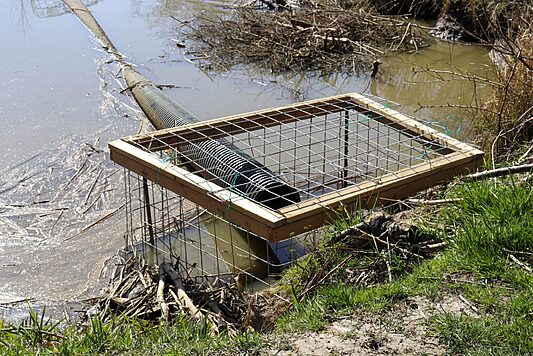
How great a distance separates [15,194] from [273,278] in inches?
117

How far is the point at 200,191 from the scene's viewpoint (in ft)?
13.9

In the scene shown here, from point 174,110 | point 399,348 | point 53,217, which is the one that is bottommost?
point 53,217

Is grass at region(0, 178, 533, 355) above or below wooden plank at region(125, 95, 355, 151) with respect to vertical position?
below

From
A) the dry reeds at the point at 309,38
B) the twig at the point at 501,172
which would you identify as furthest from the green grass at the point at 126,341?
the dry reeds at the point at 309,38

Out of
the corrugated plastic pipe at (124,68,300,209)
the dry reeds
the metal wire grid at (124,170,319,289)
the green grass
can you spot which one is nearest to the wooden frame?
the corrugated plastic pipe at (124,68,300,209)

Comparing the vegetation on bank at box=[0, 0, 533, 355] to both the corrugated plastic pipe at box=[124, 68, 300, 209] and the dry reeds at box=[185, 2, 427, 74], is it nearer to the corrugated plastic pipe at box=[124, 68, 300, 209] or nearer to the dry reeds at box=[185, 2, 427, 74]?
the corrugated plastic pipe at box=[124, 68, 300, 209]

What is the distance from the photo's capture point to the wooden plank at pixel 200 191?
12.9 feet

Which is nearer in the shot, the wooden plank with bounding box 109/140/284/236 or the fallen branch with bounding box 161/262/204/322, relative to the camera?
the wooden plank with bounding box 109/140/284/236

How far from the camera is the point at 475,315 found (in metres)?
3.27

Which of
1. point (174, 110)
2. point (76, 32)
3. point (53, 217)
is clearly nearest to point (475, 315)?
point (53, 217)

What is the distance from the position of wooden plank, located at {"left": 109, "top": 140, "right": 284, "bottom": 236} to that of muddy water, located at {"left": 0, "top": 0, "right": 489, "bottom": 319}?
1153 mm

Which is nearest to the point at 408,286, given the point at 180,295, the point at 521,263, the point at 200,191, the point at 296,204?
the point at 521,263

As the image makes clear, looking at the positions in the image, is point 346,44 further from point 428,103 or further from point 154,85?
point 154,85

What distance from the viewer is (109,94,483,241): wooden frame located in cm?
399
